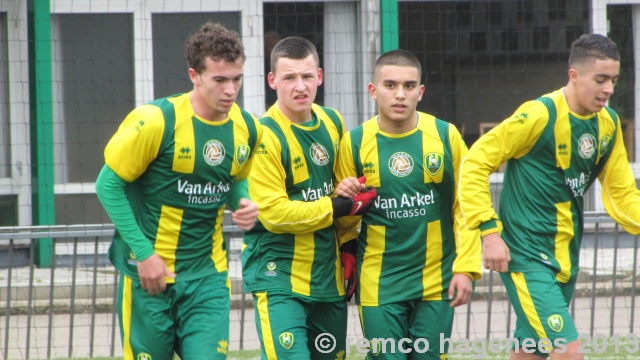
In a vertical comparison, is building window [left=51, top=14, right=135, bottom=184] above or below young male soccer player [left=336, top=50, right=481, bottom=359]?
above

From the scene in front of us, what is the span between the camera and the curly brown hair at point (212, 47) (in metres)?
4.90

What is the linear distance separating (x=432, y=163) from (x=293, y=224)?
858 mm

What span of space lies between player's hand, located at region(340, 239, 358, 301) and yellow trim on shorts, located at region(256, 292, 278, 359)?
500 mm

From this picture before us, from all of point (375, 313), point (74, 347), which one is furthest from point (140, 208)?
point (74, 347)

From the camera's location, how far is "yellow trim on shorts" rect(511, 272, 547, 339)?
5.48m

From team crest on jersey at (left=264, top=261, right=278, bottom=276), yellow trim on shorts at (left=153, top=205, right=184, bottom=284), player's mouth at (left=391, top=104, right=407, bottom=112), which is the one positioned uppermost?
player's mouth at (left=391, top=104, right=407, bottom=112)

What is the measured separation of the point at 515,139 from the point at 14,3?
767 centimetres

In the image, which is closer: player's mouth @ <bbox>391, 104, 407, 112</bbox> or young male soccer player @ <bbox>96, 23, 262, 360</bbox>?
young male soccer player @ <bbox>96, 23, 262, 360</bbox>

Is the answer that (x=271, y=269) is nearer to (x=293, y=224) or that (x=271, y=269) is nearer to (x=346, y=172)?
(x=293, y=224)

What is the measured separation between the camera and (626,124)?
505 inches

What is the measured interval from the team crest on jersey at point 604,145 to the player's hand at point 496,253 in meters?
0.87

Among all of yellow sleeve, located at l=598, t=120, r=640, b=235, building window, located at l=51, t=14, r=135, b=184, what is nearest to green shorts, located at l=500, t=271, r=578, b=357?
yellow sleeve, located at l=598, t=120, r=640, b=235

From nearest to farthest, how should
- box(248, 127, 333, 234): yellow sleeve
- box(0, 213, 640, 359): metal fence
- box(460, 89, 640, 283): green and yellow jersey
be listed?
box(248, 127, 333, 234): yellow sleeve
box(460, 89, 640, 283): green and yellow jersey
box(0, 213, 640, 359): metal fence

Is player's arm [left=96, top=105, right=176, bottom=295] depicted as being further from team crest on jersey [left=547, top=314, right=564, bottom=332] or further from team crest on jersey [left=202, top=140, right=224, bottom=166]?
team crest on jersey [left=547, top=314, right=564, bottom=332]
